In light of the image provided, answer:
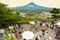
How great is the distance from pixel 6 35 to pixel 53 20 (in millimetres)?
606

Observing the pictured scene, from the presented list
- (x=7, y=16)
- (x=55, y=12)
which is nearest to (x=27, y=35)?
(x=7, y=16)

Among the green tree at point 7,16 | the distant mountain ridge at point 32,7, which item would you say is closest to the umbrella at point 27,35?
the green tree at point 7,16

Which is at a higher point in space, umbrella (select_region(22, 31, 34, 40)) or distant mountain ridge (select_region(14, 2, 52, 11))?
distant mountain ridge (select_region(14, 2, 52, 11))

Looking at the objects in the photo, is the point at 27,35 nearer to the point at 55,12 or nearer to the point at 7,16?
the point at 7,16

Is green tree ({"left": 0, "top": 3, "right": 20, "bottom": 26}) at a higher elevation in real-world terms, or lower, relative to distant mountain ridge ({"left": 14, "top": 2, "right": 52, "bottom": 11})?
lower

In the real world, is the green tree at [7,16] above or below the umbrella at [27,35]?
above

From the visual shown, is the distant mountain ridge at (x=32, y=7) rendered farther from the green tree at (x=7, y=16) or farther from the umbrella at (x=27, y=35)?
the umbrella at (x=27, y=35)

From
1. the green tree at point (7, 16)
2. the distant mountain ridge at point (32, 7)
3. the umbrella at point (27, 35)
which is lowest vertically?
the umbrella at point (27, 35)

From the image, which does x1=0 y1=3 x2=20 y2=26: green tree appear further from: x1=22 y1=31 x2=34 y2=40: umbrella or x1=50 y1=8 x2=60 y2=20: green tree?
x1=50 y1=8 x2=60 y2=20: green tree

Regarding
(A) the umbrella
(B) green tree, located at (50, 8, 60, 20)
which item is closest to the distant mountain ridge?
(B) green tree, located at (50, 8, 60, 20)

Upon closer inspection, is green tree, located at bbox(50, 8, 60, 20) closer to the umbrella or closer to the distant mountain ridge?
the distant mountain ridge

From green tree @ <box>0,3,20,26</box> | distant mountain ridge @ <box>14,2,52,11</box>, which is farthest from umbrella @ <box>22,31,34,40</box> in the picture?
distant mountain ridge @ <box>14,2,52,11</box>

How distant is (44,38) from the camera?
193cm

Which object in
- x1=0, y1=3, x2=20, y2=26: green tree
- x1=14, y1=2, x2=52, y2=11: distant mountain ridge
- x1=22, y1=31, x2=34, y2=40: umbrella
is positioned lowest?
x1=22, y1=31, x2=34, y2=40: umbrella
